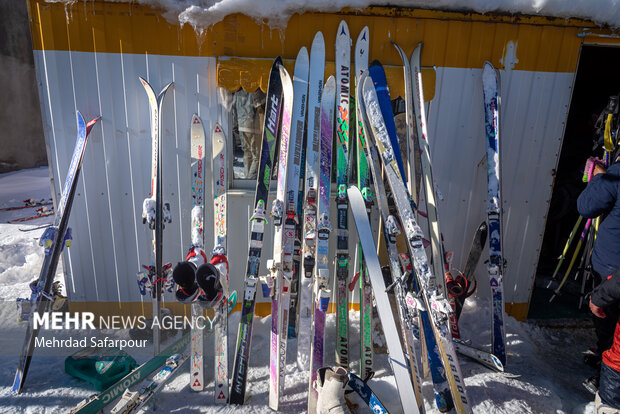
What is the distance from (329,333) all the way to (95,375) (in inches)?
68.6

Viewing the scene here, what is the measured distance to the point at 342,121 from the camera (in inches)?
102

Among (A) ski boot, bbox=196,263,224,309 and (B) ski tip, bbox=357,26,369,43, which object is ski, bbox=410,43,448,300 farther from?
(A) ski boot, bbox=196,263,224,309

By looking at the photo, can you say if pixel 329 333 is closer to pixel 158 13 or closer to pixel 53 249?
pixel 53 249

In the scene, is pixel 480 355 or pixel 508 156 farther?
pixel 508 156

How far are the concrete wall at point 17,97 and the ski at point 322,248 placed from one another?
9.16 meters

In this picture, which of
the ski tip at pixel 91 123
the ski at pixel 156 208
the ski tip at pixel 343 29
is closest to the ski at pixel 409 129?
the ski tip at pixel 343 29

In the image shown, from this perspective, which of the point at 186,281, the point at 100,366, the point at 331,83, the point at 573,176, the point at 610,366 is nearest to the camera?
the point at 610,366

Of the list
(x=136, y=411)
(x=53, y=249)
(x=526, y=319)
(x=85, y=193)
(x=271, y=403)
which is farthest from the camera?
(x=526, y=319)

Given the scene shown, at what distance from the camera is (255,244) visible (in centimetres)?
236

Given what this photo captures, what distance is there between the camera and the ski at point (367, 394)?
2.04m

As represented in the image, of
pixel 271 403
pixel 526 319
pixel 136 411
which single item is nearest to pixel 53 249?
pixel 136 411

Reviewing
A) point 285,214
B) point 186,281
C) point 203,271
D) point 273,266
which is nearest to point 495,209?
point 285,214

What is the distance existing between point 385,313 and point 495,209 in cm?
135

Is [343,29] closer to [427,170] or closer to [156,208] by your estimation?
[427,170]
